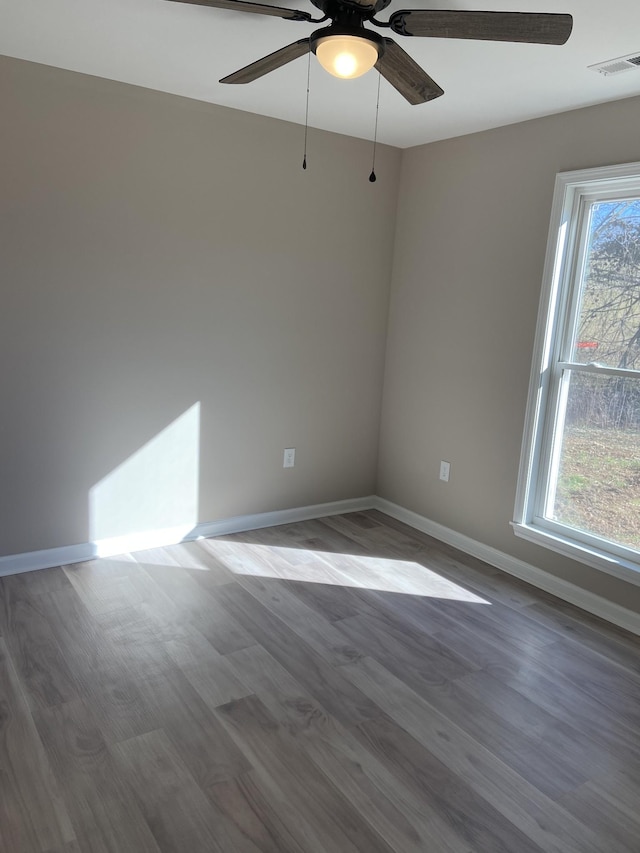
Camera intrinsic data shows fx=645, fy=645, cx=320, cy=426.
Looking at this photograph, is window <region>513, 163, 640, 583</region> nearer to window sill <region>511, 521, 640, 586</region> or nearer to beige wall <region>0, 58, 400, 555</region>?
window sill <region>511, 521, 640, 586</region>

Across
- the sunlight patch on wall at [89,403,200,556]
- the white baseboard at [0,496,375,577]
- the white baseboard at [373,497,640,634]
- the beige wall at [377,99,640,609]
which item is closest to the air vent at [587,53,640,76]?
the beige wall at [377,99,640,609]

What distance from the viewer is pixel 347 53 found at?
1.68 metres

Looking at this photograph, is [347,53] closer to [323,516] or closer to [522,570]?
[522,570]

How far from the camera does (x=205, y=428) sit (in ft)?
11.7

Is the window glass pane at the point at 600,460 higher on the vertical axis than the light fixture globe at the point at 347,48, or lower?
lower

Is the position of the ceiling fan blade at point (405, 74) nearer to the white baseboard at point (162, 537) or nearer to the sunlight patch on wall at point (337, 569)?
the sunlight patch on wall at point (337, 569)

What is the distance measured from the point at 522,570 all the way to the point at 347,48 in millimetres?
2612

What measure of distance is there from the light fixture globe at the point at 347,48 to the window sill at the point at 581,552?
2323 mm

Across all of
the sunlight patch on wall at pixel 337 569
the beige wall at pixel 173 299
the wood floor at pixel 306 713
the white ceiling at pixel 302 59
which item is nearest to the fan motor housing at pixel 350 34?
the white ceiling at pixel 302 59

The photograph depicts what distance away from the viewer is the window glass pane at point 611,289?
2.89 m

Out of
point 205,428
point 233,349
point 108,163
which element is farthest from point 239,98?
point 205,428

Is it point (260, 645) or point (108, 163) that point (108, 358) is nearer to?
point (108, 163)

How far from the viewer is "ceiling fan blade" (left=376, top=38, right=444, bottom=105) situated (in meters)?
1.79

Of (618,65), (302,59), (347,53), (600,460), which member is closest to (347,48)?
(347,53)
